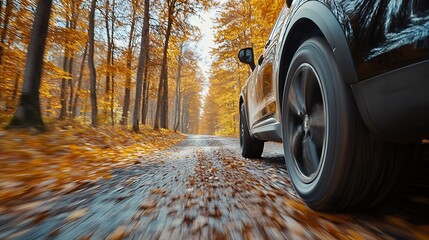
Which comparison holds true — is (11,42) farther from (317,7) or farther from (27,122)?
(317,7)

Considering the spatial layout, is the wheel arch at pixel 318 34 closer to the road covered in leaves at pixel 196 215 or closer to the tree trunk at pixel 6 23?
the road covered in leaves at pixel 196 215

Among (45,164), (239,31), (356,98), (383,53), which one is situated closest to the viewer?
(383,53)

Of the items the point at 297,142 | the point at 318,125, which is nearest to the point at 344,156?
the point at 318,125

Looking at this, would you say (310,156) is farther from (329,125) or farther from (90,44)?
(90,44)

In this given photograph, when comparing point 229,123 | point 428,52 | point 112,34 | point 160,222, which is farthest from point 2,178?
point 229,123

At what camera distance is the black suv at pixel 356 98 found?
34.2 inches

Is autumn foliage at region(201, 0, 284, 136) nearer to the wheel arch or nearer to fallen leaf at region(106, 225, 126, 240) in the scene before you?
the wheel arch

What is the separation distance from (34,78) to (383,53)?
5.40 m

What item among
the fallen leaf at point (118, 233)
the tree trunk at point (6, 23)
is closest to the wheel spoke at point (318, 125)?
the fallen leaf at point (118, 233)

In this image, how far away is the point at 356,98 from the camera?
1.12 m

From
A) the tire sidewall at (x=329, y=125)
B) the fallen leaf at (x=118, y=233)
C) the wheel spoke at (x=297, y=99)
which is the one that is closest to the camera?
the fallen leaf at (x=118, y=233)

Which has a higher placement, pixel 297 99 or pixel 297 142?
pixel 297 99

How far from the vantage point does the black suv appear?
34.2 inches

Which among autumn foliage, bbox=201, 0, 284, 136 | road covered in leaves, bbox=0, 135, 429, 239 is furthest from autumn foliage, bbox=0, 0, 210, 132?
road covered in leaves, bbox=0, 135, 429, 239
